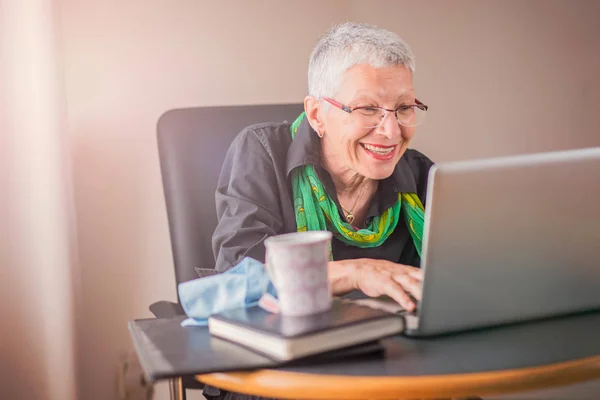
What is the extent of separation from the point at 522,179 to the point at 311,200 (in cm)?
72

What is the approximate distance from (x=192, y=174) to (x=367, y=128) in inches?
16.1

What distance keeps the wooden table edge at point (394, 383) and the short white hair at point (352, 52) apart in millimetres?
868

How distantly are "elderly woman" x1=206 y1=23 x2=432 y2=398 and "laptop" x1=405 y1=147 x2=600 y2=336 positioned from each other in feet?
1.74

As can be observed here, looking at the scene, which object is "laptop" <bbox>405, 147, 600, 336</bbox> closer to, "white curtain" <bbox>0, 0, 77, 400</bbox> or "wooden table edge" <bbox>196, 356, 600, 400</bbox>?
"wooden table edge" <bbox>196, 356, 600, 400</bbox>

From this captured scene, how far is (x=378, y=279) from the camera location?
3.28 feet

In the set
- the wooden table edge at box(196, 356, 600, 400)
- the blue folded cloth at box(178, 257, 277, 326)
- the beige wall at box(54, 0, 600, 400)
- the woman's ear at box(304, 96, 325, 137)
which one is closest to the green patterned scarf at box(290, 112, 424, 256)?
the woman's ear at box(304, 96, 325, 137)

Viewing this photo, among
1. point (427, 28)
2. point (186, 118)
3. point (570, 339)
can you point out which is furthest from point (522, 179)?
point (427, 28)

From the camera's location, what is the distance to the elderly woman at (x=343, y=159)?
146 centimetres

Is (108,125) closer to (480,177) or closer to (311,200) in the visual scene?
(311,200)

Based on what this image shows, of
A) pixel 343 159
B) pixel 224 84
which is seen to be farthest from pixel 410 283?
pixel 224 84

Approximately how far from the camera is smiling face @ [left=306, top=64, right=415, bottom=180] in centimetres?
146

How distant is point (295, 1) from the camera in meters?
2.08

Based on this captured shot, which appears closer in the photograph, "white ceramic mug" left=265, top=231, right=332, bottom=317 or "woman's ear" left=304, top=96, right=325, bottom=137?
"white ceramic mug" left=265, top=231, right=332, bottom=317

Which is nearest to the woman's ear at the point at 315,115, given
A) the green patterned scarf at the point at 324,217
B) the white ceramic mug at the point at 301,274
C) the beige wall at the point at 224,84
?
the green patterned scarf at the point at 324,217
